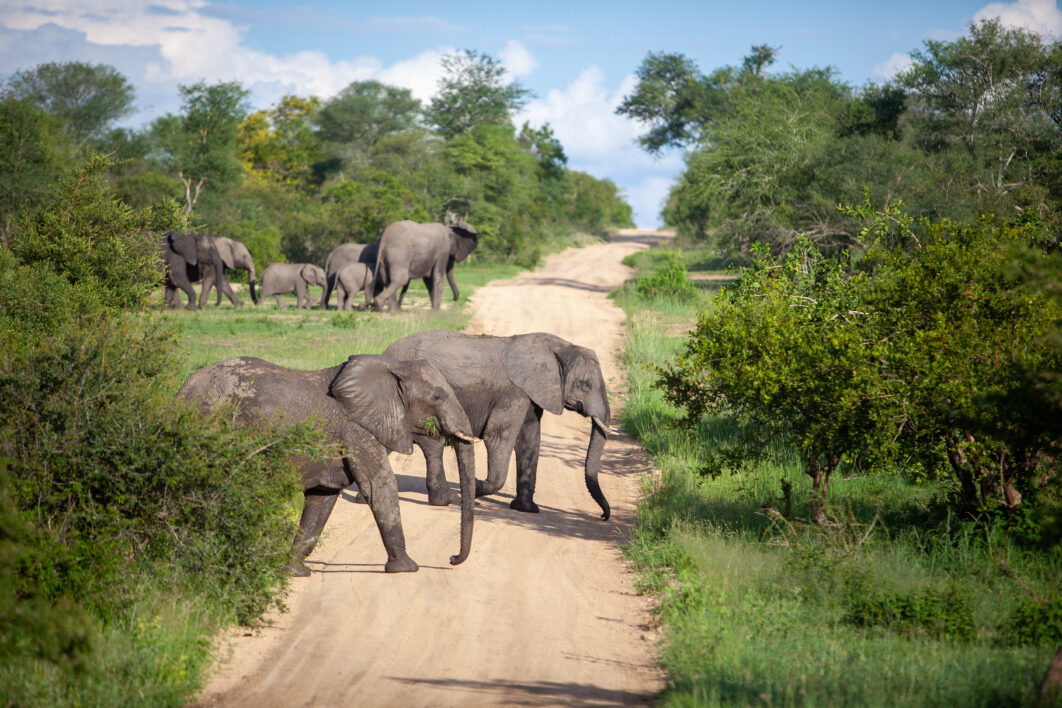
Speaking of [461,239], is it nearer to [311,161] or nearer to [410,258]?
[410,258]

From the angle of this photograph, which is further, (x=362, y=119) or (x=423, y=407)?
(x=362, y=119)

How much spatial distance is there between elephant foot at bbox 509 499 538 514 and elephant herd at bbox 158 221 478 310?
50.7ft

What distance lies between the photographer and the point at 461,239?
27.8 m

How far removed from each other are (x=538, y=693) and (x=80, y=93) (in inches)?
2319

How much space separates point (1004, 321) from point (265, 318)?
1848 centimetres

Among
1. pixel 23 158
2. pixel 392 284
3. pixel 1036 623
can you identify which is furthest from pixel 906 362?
pixel 23 158

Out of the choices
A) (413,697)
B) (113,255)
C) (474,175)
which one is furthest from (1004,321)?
(474,175)

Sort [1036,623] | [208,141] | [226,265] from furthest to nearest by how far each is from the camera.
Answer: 1. [208,141]
2. [226,265]
3. [1036,623]

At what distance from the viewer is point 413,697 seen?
233 inches

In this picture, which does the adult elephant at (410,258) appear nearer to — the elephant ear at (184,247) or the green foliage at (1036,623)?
the elephant ear at (184,247)

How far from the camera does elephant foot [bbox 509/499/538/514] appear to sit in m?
11.2

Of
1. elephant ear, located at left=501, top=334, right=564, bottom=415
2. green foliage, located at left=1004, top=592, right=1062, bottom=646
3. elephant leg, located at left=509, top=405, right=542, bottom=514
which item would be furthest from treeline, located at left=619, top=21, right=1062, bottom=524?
elephant leg, located at left=509, top=405, right=542, bottom=514

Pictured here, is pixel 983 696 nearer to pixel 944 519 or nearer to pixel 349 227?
pixel 944 519

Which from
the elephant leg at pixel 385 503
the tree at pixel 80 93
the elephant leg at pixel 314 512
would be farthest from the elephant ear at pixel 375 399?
the tree at pixel 80 93
